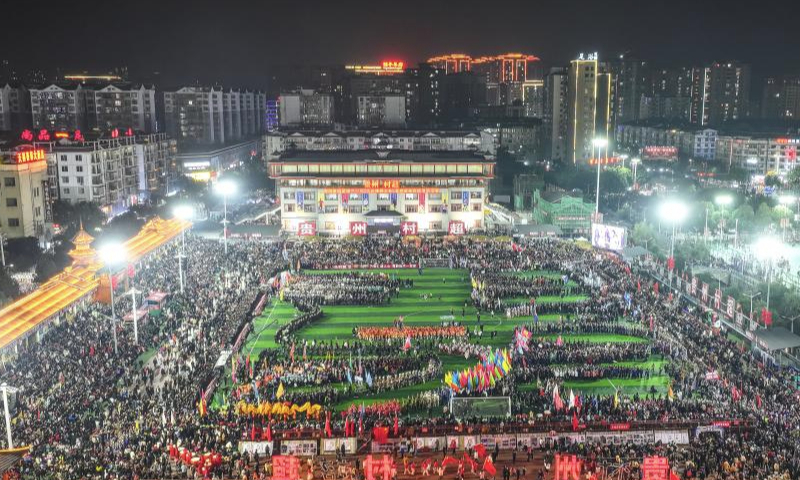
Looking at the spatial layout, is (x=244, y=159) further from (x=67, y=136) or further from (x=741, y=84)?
(x=741, y=84)

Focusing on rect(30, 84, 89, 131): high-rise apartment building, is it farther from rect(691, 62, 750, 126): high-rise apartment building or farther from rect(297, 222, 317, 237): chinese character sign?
rect(691, 62, 750, 126): high-rise apartment building

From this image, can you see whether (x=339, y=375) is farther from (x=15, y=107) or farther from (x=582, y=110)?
(x=15, y=107)

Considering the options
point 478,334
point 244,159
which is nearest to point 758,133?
point 244,159

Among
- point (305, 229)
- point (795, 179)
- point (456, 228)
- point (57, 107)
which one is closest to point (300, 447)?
point (305, 229)

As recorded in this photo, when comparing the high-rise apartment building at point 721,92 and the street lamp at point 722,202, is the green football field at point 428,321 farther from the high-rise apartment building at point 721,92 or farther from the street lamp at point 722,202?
the high-rise apartment building at point 721,92

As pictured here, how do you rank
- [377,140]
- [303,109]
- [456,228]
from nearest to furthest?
[456,228]
[377,140]
[303,109]

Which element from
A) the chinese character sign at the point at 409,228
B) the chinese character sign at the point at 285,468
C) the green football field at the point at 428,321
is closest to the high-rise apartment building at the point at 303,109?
the chinese character sign at the point at 409,228

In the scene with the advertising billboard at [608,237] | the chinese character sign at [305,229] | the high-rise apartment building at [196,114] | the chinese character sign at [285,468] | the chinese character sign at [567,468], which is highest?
the high-rise apartment building at [196,114]
